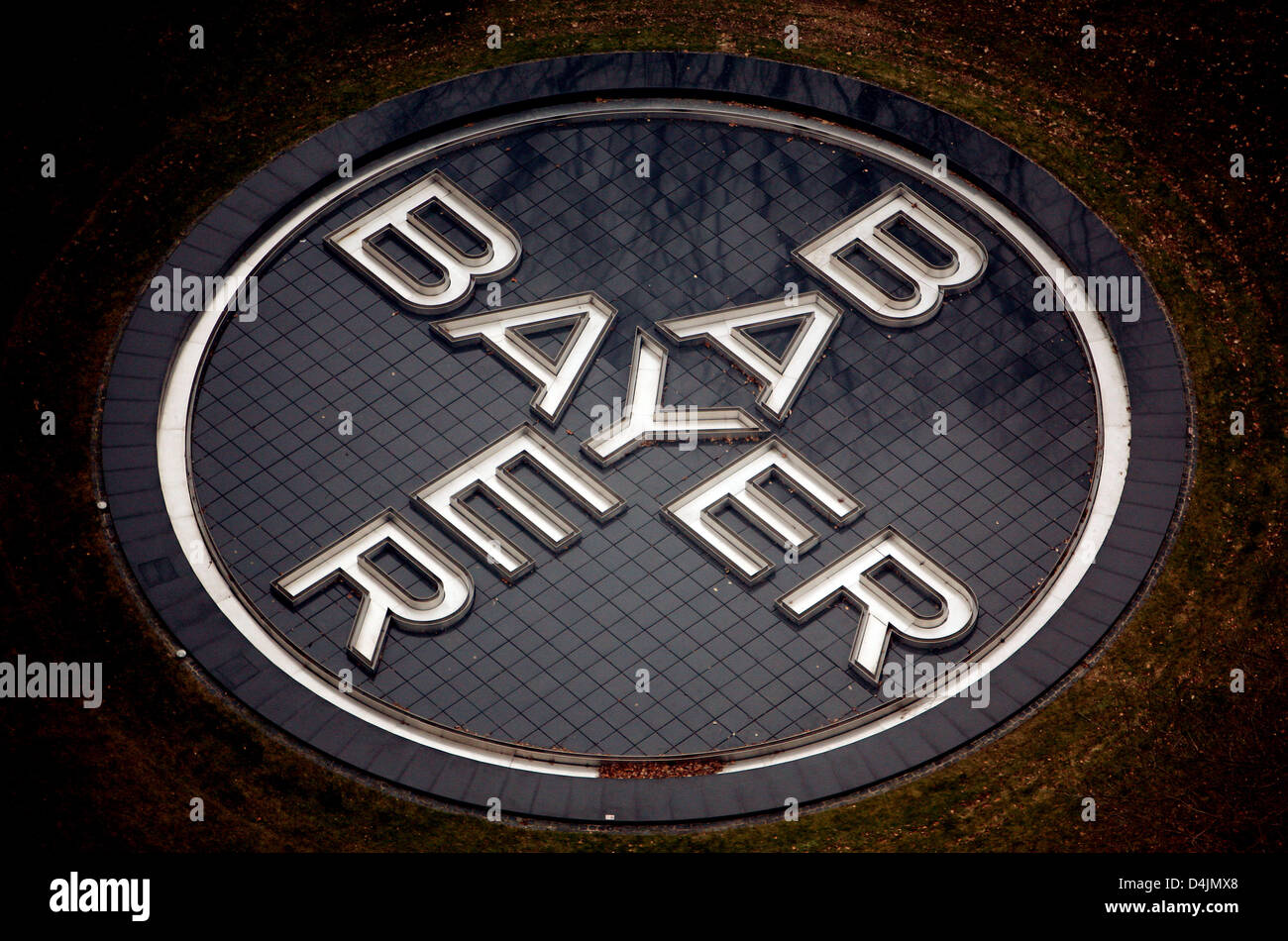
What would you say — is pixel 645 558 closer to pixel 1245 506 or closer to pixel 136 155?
pixel 1245 506

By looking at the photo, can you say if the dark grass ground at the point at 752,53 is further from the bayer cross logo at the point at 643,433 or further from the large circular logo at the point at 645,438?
the bayer cross logo at the point at 643,433

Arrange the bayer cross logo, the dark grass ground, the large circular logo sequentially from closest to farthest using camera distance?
1. the dark grass ground
2. the large circular logo
3. the bayer cross logo

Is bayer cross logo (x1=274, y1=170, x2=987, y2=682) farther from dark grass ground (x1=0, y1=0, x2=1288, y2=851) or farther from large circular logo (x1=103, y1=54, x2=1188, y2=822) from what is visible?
dark grass ground (x1=0, y1=0, x2=1288, y2=851)

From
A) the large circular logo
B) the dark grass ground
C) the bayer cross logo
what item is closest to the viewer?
the dark grass ground

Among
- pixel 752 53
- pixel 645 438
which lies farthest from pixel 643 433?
pixel 752 53

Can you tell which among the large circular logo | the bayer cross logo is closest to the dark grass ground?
the large circular logo

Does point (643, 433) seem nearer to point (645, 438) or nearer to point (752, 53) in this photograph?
point (645, 438)
